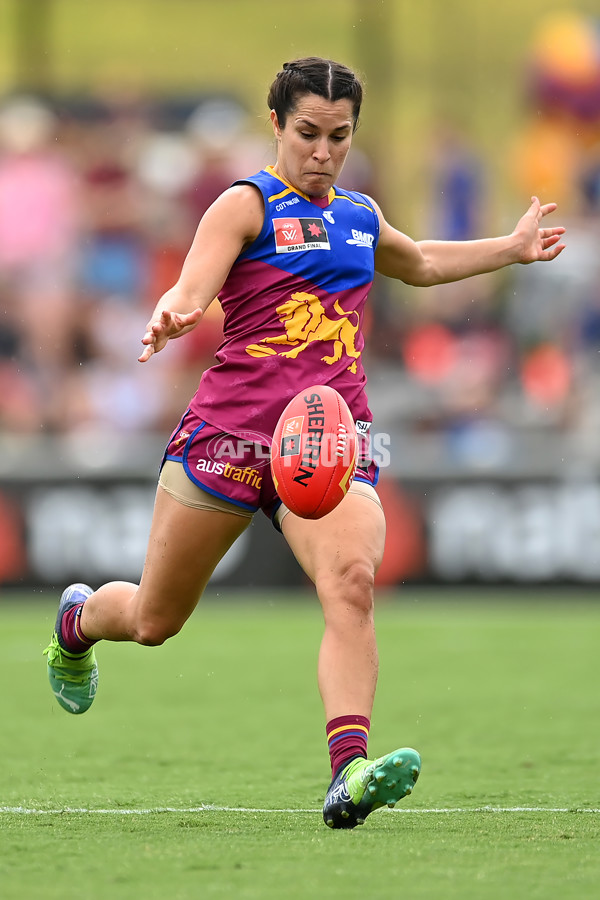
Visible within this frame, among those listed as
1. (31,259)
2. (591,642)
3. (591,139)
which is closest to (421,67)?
(591,139)

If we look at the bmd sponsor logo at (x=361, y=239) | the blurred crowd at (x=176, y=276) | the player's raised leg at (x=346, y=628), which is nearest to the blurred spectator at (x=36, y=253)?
the blurred crowd at (x=176, y=276)

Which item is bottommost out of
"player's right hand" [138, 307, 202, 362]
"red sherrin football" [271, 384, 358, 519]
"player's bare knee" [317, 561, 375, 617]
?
"player's bare knee" [317, 561, 375, 617]

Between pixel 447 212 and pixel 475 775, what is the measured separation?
11.6m

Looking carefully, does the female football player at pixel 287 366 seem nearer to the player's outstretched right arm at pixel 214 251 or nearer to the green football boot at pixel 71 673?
the player's outstretched right arm at pixel 214 251

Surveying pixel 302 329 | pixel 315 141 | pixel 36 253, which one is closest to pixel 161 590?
pixel 302 329

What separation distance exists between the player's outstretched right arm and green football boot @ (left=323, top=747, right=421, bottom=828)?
52.2 inches

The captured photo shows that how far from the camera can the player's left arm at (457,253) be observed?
522 centimetres

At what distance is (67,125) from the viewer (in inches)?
688

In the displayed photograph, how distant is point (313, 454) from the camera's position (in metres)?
4.47

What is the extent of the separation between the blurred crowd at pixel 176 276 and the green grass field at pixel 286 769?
115 inches

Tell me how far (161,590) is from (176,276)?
34.1ft

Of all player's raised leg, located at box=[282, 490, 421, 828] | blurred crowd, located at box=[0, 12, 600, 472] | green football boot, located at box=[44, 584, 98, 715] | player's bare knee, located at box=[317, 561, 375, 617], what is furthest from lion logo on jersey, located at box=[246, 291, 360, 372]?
→ blurred crowd, located at box=[0, 12, 600, 472]

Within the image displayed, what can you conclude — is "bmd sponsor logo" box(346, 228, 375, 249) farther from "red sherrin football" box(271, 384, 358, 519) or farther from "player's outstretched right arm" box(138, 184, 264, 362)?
"red sherrin football" box(271, 384, 358, 519)

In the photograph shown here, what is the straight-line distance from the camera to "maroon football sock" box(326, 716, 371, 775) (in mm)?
4457
